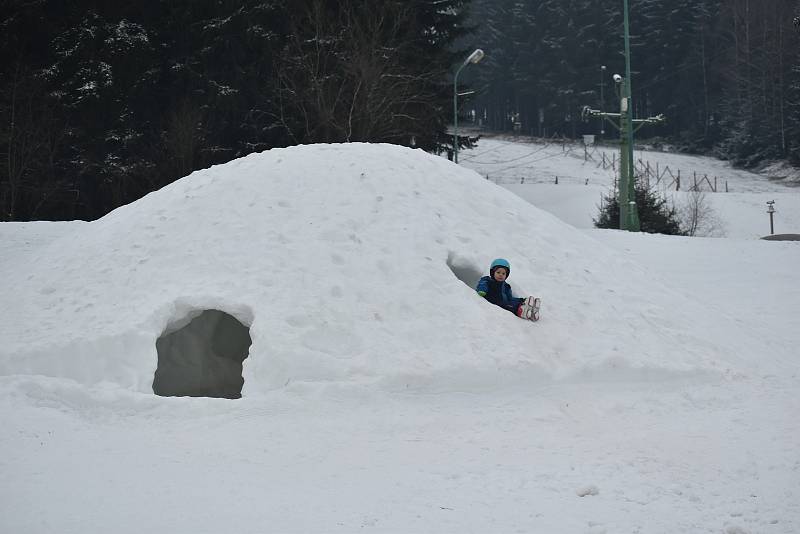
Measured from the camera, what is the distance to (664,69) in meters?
63.1

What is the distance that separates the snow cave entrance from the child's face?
3.40 m

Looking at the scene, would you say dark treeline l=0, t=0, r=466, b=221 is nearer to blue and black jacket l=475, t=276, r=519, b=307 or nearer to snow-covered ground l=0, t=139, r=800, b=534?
snow-covered ground l=0, t=139, r=800, b=534

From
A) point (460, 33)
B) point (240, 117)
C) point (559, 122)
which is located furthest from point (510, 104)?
point (240, 117)

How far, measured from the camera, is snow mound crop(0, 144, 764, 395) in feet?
23.6

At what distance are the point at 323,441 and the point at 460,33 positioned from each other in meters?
27.9

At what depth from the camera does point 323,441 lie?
6246 millimetres

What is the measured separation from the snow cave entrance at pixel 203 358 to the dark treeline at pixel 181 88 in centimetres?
1493

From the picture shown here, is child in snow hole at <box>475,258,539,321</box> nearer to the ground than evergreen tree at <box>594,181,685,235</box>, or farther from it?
nearer to the ground

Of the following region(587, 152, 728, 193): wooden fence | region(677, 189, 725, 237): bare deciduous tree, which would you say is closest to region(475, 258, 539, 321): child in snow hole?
region(677, 189, 725, 237): bare deciduous tree

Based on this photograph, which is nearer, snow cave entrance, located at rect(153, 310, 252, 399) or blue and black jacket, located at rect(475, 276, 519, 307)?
blue and black jacket, located at rect(475, 276, 519, 307)

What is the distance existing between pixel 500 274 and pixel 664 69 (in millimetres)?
61186

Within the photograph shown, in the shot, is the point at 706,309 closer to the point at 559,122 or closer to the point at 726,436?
the point at 726,436

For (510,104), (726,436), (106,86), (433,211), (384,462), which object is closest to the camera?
(384,462)

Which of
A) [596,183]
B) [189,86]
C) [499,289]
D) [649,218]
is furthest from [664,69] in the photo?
[499,289]
